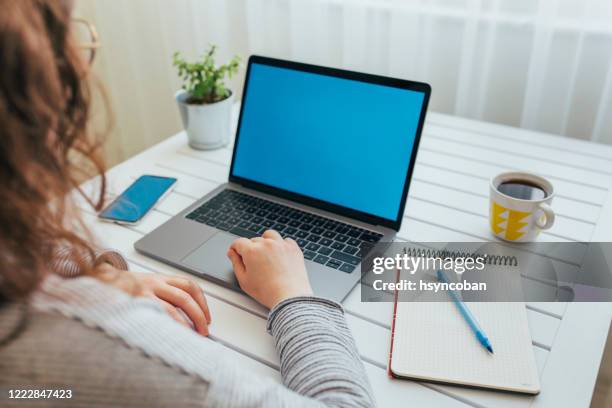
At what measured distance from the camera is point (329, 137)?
36.2 inches

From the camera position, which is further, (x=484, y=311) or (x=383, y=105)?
(x=383, y=105)

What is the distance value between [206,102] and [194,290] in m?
0.53

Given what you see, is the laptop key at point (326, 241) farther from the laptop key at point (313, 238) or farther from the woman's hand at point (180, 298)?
the woman's hand at point (180, 298)

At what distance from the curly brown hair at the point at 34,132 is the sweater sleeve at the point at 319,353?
26 centimetres

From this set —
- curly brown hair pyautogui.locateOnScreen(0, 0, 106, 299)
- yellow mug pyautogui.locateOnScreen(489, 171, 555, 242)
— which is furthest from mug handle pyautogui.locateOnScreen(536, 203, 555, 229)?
curly brown hair pyautogui.locateOnScreen(0, 0, 106, 299)

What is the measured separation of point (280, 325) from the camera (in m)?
0.65

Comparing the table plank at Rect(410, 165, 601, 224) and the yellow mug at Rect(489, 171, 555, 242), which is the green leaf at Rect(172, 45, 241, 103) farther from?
the yellow mug at Rect(489, 171, 555, 242)

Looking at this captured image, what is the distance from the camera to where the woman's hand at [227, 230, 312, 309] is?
2.29 feet

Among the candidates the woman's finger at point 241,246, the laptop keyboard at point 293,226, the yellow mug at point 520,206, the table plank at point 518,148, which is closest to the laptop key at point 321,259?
the laptop keyboard at point 293,226

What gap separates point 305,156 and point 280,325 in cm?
37

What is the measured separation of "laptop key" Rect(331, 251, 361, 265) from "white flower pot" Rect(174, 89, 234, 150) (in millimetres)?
463

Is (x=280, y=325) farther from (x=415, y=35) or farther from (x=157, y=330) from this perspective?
(x=415, y=35)

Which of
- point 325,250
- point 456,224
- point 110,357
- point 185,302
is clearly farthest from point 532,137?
point 110,357

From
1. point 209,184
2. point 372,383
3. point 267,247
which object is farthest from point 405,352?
point 209,184
